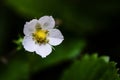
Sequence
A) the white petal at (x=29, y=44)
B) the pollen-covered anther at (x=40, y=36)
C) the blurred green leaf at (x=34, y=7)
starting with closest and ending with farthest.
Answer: the white petal at (x=29, y=44) → the pollen-covered anther at (x=40, y=36) → the blurred green leaf at (x=34, y=7)

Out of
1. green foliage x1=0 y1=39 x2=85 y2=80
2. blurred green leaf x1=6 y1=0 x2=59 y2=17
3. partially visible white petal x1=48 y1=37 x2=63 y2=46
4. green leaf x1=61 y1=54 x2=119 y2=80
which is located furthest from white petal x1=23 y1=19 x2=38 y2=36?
blurred green leaf x1=6 y1=0 x2=59 y2=17

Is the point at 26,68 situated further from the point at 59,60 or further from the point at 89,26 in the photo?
the point at 89,26

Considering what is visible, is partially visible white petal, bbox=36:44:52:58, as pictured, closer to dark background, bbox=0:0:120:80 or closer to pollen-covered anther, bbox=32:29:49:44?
pollen-covered anther, bbox=32:29:49:44

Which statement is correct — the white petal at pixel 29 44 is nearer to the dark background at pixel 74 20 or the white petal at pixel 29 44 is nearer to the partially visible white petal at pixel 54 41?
the partially visible white petal at pixel 54 41

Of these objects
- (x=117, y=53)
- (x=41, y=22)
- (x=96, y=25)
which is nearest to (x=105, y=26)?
(x=96, y=25)

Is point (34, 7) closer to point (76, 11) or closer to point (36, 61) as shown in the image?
point (76, 11)

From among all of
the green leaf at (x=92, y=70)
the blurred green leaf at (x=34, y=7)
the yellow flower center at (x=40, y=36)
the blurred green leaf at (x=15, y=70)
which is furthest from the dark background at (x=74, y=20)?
the yellow flower center at (x=40, y=36)

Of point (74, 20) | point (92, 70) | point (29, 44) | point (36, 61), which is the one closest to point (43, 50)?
point (29, 44)
